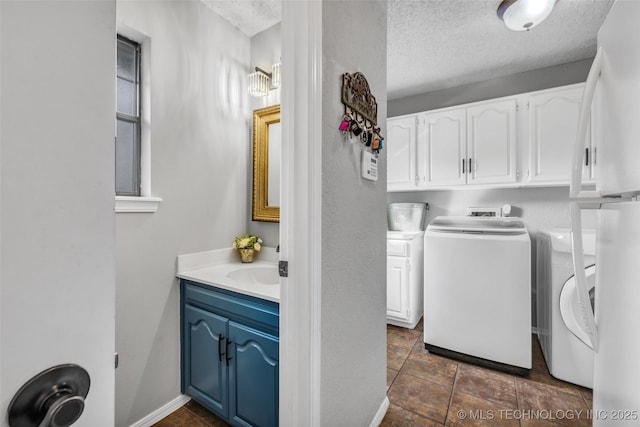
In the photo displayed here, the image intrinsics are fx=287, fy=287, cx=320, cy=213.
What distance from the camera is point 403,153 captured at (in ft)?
10.2

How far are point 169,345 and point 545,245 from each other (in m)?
2.80

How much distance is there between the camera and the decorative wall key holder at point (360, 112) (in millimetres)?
1188

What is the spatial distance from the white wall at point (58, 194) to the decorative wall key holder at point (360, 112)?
93 cm

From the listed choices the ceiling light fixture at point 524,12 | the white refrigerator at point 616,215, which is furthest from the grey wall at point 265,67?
the white refrigerator at point 616,215

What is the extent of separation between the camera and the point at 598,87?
0.96 metres

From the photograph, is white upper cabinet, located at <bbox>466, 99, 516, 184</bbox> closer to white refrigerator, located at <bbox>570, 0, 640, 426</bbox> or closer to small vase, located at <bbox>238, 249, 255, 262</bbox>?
white refrigerator, located at <bbox>570, 0, 640, 426</bbox>

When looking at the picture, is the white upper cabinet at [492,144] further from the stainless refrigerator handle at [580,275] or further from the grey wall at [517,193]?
the stainless refrigerator handle at [580,275]

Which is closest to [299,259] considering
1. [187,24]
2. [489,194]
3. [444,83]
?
[187,24]

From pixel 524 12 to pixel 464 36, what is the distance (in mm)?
473

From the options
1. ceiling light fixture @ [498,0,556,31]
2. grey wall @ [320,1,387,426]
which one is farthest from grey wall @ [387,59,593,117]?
grey wall @ [320,1,387,426]

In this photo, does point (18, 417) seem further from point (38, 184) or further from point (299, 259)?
point (299, 259)

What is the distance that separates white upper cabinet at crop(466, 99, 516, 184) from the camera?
2.57 m

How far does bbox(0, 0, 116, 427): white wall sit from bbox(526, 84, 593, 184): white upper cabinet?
301 centimetres

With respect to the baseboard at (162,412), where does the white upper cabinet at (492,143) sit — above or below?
above
